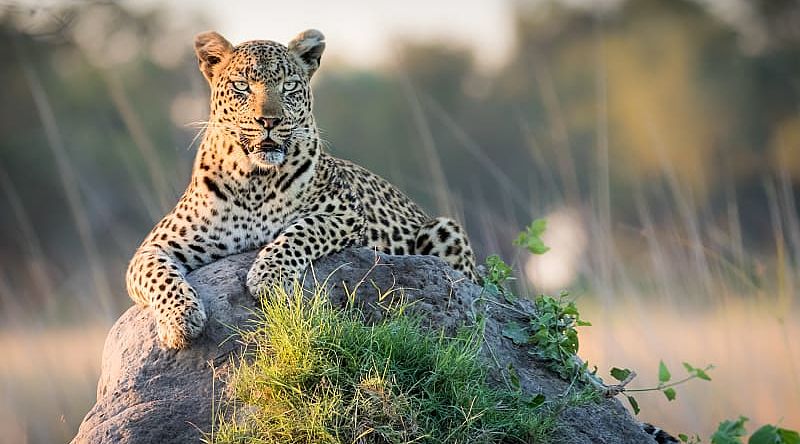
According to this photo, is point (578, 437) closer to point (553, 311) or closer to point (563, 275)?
point (553, 311)

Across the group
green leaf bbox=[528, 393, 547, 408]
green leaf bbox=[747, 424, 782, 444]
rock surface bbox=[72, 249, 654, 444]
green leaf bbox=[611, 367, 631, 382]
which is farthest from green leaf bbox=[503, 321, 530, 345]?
green leaf bbox=[747, 424, 782, 444]

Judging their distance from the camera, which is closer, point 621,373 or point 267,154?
point 621,373

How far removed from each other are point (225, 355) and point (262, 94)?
1594mm

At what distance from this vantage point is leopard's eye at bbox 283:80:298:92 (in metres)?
6.96

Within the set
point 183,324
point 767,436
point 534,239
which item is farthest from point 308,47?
point 767,436

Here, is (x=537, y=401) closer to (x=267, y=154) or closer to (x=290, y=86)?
(x=267, y=154)

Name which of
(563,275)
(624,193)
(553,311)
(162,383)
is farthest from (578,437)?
(624,193)

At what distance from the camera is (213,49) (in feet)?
23.3

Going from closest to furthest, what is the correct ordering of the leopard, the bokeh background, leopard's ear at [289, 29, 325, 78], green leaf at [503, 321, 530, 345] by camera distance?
green leaf at [503, 321, 530, 345] → the leopard → leopard's ear at [289, 29, 325, 78] → the bokeh background

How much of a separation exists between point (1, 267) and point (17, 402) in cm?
1209

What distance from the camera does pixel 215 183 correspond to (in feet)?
22.7

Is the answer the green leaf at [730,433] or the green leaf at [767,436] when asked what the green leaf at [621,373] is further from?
the green leaf at [767,436]

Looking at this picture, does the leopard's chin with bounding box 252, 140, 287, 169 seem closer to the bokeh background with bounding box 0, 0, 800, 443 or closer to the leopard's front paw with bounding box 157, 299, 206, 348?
the leopard's front paw with bounding box 157, 299, 206, 348

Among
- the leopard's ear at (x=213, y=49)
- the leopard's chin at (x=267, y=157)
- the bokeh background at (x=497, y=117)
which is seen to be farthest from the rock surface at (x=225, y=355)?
the bokeh background at (x=497, y=117)
